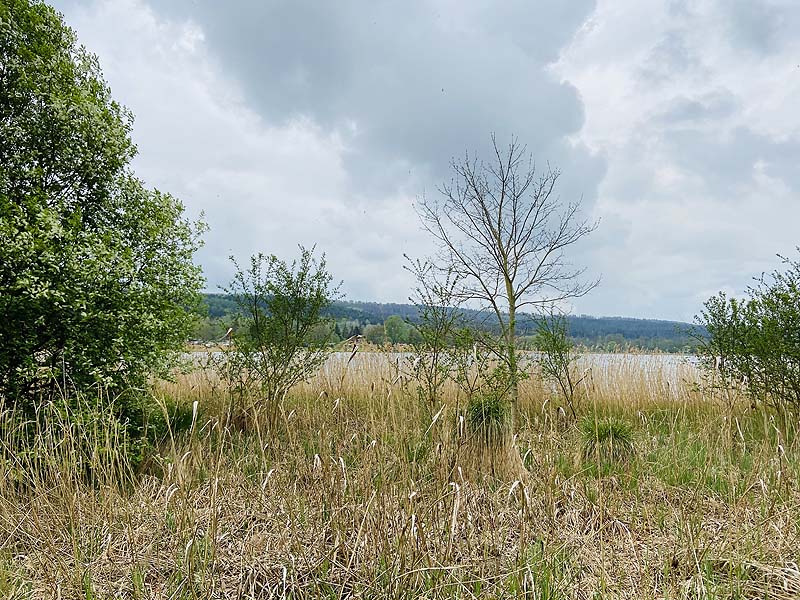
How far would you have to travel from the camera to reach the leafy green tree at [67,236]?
3031 millimetres

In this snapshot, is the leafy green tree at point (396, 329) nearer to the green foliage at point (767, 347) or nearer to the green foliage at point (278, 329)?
the green foliage at point (278, 329)

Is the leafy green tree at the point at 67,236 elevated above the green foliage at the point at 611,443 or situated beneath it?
elevated above

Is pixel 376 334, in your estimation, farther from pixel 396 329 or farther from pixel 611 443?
pixel 611 443

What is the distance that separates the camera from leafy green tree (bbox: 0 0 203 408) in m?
3.03

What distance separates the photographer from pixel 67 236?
3.09m

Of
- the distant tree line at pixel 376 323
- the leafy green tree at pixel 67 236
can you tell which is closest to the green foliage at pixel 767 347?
the distant tree line at pixel 376 323

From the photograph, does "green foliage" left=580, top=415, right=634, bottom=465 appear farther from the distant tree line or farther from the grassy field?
the distant tree line

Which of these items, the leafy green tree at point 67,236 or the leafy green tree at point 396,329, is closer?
the leafy green tree at point 67,236

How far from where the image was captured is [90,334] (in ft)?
10.7

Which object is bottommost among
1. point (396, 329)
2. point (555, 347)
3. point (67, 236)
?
point (555, 347)

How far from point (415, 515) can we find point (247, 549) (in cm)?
87

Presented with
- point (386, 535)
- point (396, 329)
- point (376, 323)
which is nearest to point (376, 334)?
point (376, 323)

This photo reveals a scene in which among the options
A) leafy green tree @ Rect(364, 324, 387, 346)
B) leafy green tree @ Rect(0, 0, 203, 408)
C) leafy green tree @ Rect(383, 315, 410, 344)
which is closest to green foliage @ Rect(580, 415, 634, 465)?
leafy green tree @ Rect(383, 315, 410, 344)

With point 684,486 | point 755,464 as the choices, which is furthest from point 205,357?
point 755,464
